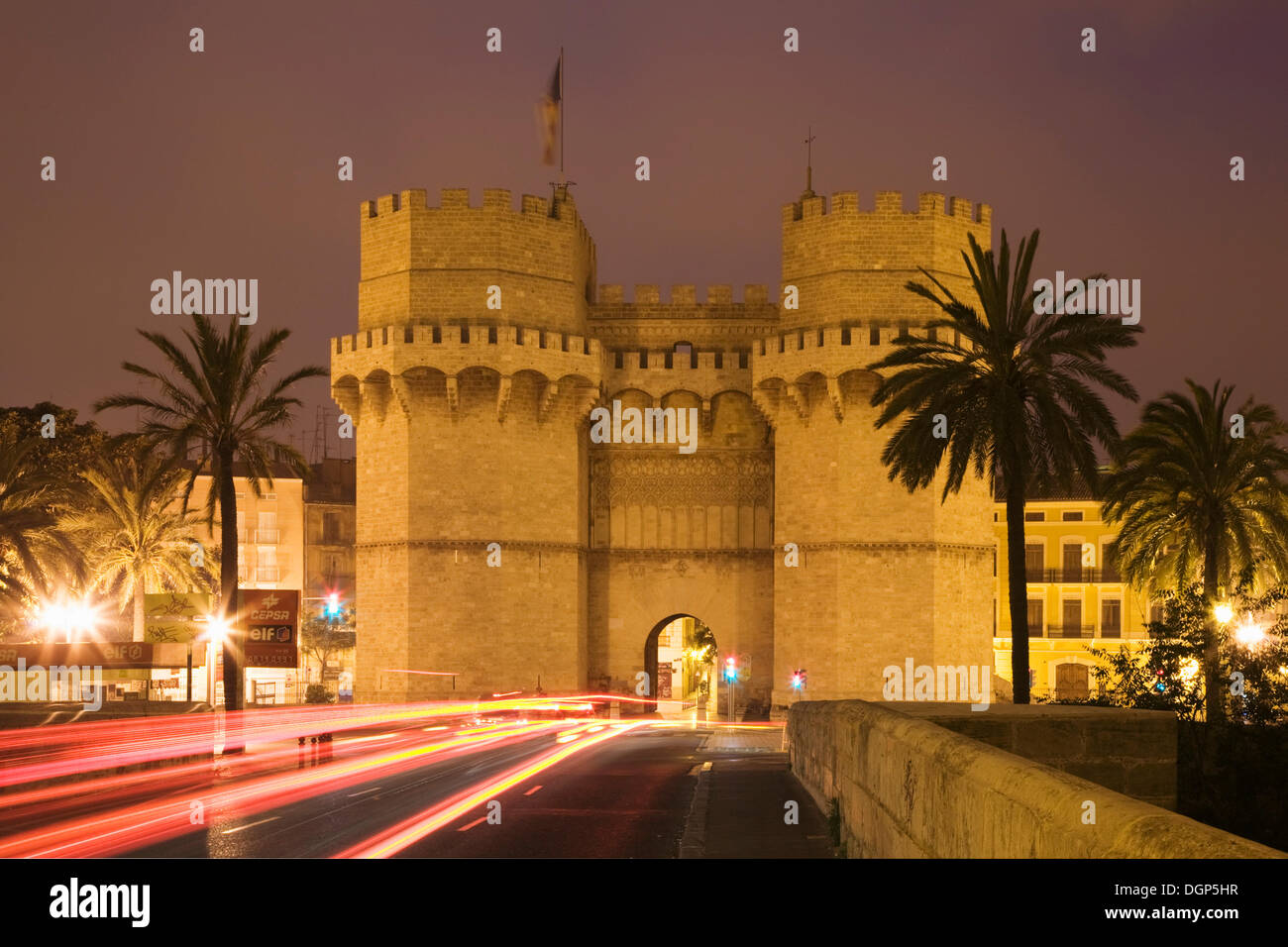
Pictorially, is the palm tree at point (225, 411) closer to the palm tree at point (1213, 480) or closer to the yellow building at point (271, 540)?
the palm tree at point (1213, 480)

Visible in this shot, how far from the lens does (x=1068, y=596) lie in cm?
6444

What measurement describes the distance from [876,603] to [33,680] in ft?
75.3

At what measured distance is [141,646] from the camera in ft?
134

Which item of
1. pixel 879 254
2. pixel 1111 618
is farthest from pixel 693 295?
pixel 1111 618

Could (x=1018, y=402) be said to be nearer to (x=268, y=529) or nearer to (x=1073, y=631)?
(x=1073, y=631)

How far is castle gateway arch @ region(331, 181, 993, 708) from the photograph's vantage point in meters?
43.3

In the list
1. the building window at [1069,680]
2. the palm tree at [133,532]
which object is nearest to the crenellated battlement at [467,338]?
the palm tree at [133,532]

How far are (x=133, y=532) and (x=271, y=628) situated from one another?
9.41 metres

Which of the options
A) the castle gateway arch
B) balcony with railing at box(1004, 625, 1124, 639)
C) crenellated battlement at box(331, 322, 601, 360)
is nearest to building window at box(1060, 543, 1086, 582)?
balcony with railing at box(1004, 625, 1124, 639)

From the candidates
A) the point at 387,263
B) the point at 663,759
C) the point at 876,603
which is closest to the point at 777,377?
the point at 876,603

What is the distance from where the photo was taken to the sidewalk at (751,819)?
47.2 feet

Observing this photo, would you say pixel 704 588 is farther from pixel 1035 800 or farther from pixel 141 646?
pixel 1035 800

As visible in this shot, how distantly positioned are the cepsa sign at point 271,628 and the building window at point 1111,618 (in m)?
36.9
